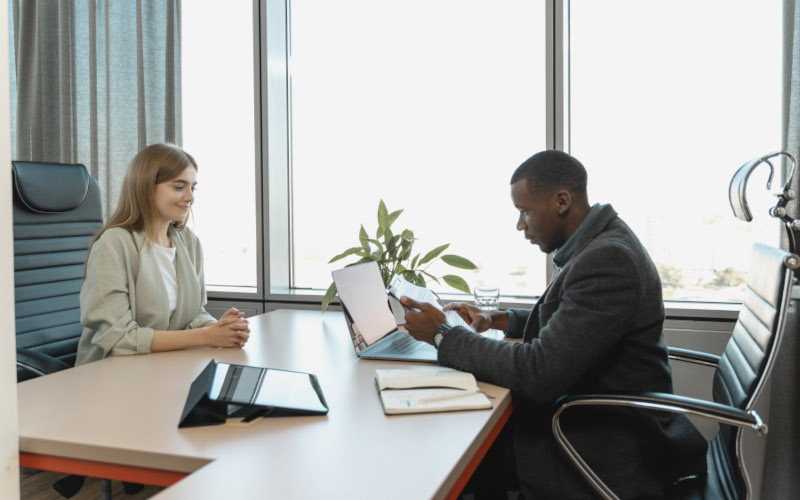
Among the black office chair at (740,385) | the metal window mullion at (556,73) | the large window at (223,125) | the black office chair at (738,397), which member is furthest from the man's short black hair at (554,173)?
the large window at (223,125)

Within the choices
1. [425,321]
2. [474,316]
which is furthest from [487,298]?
[425,321]

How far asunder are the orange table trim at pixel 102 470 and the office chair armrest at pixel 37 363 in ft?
2.67

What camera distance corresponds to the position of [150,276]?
1.88 meters

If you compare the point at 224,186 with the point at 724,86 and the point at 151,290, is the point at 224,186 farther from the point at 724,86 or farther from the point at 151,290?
the point at 724,86

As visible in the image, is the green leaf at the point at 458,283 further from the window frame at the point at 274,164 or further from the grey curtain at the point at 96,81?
the grey curtain at the point at 96,81

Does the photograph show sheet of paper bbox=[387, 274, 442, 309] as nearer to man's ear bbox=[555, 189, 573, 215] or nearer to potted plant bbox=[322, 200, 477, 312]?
potted plant bbox=[322, 200, 477, 312]

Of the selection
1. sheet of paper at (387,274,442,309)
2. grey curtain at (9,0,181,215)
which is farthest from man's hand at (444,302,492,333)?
grey curtain at (9,0,181,215)

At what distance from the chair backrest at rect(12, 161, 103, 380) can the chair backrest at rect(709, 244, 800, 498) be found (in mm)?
2167

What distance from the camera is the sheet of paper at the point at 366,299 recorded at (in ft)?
5.74

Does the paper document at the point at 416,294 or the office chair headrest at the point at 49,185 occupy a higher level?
the office chair headrest at the point at 49,185

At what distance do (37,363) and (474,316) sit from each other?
134 centimetres

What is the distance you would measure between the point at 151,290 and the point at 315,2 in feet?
6.18

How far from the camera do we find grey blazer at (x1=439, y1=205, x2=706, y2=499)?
4.34 feet

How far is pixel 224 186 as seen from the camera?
326cm
